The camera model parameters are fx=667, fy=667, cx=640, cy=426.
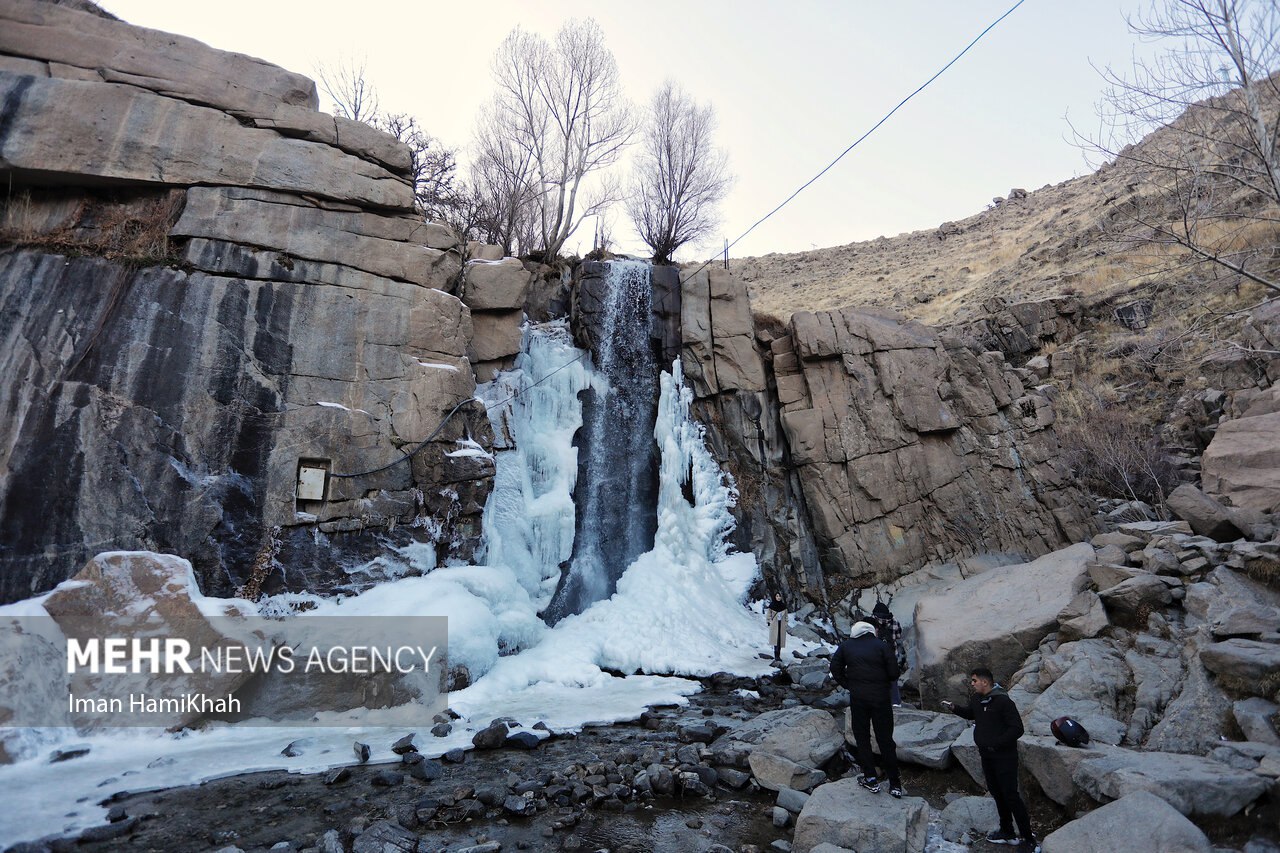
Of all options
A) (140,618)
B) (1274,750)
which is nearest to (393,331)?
(140,618)

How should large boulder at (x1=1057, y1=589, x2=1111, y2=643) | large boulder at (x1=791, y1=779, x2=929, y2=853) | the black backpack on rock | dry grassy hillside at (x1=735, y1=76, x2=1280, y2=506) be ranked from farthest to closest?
1. dry grassy hillside at (x1=735, y1=76, x2=1280, y2=506)
2. large boulder at (x1=1057, y1=589, x2=1111, y2=643)
3. the black backpack on rock
4. large boulder at (x1=791, y1=779, x2=929, y2=853)

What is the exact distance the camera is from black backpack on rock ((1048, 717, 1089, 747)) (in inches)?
232

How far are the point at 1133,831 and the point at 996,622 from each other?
543 cm

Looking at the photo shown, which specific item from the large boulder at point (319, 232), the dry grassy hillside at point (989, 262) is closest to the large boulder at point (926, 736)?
the large boulder at point (319, 232)

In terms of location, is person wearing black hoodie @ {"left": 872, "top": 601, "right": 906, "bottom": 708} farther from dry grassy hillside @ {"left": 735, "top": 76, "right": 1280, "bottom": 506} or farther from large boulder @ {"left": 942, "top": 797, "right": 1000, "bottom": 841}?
dry grassy hillside @ {"left": 735, "top": 76, "right": 1280, "bottom": 506}

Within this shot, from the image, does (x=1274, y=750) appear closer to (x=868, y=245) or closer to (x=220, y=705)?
(x=220, y=705)

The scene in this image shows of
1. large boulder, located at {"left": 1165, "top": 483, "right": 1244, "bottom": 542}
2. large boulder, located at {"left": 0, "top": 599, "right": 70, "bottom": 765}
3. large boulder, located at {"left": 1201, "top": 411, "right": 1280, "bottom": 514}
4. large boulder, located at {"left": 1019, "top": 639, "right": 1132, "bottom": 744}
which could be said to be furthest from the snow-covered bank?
large boulder, located at {"left": 1201, "top": 411, "right": 1280, "bottom": 514}

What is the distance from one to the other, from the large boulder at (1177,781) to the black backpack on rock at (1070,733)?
0.32m

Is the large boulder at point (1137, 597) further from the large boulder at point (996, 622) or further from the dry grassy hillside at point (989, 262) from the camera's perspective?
the dry grassy hillside at point (989, 262)

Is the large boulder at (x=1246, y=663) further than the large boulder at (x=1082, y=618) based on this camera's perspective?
No

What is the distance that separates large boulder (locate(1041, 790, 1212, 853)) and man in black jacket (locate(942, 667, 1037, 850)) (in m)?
0.58

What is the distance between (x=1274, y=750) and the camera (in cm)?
509

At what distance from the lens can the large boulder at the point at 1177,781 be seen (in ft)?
15.5

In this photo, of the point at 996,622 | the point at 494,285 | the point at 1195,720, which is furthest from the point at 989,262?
the point at 1195,720
